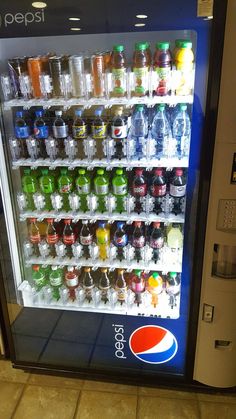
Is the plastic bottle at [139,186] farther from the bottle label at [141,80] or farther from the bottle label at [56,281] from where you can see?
the bottle label at [56,281]

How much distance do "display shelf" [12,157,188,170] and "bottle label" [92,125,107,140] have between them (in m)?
0.13

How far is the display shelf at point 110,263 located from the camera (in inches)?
89.5

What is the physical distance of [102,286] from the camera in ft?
8.05

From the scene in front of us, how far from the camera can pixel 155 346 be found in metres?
2.40

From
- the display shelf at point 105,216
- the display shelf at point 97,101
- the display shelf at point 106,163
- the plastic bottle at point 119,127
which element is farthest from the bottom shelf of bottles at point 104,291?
the display shelf at point 97,101

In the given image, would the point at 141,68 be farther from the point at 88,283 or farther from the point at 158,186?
the point at 88,283

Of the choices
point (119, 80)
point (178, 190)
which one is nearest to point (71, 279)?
point (178, 190)

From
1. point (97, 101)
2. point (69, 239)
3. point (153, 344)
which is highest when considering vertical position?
point (97, 101)

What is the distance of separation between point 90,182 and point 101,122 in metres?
0.37

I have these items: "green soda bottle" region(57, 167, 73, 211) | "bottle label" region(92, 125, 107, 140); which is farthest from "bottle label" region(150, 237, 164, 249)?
"bottle label" region(92, 125, 107, 140)

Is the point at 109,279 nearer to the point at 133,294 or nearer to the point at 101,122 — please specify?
the point at 133,294

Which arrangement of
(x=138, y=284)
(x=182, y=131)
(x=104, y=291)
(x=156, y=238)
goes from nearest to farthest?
(x=182, y=131) → (x=156, y=238) → (x=138, y=284) → (x=104, y=291)

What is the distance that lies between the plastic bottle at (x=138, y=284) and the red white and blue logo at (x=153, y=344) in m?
0.19

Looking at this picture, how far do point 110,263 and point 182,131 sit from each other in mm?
871
